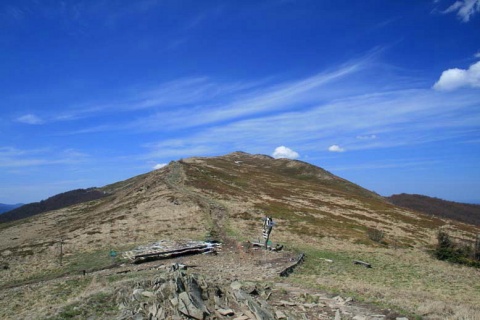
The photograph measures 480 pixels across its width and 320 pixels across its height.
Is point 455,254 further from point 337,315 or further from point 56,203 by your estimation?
point 56,203

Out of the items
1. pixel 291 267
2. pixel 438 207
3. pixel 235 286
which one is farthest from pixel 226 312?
pixel 438 207

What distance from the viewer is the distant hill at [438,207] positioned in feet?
447

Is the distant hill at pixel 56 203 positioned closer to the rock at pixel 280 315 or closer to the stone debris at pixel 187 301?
the stone debris at pixel 187 301

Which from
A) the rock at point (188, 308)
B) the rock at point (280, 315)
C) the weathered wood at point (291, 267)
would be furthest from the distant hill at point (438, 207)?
the rock at point (188, 308)

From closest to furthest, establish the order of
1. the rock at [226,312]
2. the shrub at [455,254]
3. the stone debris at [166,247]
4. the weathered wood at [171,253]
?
the rock at [226,312] < the weathered wood at [171,253] < the stone debris at [166,247] < the shrub at [455,254]

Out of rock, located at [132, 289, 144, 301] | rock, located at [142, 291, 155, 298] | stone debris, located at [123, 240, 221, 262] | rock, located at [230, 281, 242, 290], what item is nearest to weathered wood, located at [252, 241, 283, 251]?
stone debris, located at [123, 240, 221, 262]

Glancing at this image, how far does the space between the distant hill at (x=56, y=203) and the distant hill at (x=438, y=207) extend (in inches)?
5123

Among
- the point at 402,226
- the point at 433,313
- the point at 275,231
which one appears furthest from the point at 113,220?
the point at 402,226

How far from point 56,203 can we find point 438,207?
165930 mm

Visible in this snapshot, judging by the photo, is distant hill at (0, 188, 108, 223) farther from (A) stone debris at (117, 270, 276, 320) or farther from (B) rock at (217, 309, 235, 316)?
(B) rock at (217, 309, 235, 316)

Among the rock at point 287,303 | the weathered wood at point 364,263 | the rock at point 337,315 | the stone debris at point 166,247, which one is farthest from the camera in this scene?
the weathered wood at point 364,263

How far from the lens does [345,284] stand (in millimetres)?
26062

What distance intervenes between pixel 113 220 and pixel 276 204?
1260 inches

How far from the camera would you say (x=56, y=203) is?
512 feet
